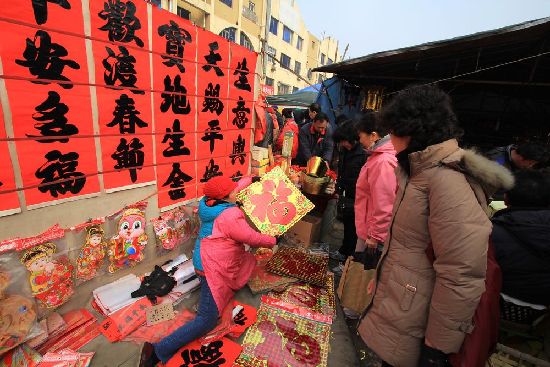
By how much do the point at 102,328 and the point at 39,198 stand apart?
160cm

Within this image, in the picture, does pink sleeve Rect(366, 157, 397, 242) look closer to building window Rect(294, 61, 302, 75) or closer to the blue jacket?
the blue jacket

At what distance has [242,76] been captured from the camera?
4.95 m

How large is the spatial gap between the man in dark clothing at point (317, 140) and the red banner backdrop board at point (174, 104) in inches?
135

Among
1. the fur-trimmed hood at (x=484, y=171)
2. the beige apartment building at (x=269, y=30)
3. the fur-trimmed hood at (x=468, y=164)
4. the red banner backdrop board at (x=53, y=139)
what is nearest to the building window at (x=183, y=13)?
the beige apartment building at (x=269, y=30)

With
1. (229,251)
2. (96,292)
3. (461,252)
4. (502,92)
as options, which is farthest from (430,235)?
(502,92)

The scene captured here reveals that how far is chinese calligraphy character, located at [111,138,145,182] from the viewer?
3.43 m

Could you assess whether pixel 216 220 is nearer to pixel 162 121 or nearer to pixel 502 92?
pixel 162 121

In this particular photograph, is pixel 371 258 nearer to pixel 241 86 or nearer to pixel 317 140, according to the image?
pixel 241 86

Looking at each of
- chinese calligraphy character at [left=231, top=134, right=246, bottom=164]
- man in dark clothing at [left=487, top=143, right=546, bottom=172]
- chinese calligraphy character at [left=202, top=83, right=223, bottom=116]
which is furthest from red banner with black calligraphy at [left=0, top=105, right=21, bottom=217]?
man in dark clothing at [left=487, top=143, right=546, bottom=172]

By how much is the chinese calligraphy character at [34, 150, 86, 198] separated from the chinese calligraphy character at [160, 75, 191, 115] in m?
1.28

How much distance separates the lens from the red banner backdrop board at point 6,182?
8.32 ft

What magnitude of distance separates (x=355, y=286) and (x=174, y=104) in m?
3.42

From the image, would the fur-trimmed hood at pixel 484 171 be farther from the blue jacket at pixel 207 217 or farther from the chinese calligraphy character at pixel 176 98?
the chinese calligraphy character at pixel 176 98

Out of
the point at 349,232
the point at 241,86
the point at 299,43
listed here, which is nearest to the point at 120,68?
the point at 241,86
